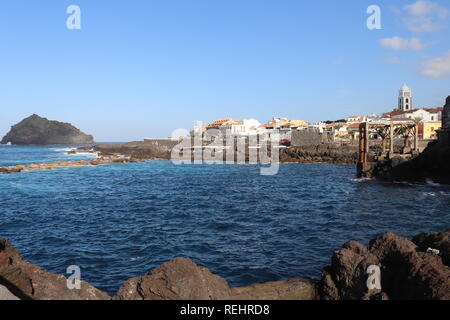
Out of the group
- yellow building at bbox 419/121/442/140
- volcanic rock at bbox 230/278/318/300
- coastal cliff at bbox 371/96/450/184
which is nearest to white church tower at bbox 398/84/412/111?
yellow building at bbox 419/121/442/140

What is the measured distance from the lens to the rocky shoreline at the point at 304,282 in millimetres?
7719

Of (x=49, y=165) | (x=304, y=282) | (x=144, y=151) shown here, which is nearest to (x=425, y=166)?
(x=304, y=282)

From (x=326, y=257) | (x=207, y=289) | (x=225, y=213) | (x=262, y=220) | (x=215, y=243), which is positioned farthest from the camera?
(x=225, y=213)

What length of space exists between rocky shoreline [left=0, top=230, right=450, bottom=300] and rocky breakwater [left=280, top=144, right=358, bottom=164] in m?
62.1

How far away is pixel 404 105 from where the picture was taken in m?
140

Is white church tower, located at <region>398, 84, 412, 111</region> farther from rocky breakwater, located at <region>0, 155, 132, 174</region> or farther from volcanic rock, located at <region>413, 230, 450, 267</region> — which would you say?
volcanic rock, located at <region>413, 230, 450, 267</region>

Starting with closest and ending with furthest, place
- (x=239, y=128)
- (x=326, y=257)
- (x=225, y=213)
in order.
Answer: (x=326, y=257) → (x=225, y=213) → (x=239, y=128)

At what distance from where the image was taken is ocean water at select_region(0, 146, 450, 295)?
14321 mm

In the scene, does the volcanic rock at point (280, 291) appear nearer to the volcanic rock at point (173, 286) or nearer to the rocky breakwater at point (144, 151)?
the volcanic rock at point (173, 286)

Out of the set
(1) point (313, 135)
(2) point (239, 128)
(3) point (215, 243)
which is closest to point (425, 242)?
(3) point (215, 243)

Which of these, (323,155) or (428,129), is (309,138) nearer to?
(323,155)

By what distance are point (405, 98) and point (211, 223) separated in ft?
474
